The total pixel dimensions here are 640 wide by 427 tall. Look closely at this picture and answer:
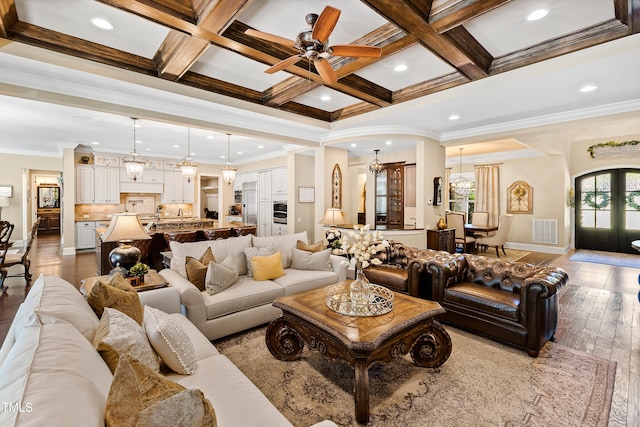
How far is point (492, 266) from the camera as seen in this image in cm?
344

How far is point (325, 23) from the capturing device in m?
1.99

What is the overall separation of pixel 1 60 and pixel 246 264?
316 centimetres

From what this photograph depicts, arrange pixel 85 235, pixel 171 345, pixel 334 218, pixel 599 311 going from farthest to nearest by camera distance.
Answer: pixel 85 235 < pixel 334 218 < pixel 599 311 < pixel 171 345

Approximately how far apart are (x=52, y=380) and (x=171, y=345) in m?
0.78

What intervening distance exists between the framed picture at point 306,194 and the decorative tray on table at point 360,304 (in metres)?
4.51

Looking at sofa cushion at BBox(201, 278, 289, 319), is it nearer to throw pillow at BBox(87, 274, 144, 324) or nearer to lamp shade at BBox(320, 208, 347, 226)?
throw pillow at BBox(87, 274, 144, 324)

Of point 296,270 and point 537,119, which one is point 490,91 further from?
point 296,270

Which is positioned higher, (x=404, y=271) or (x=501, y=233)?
(x=501, y=233)

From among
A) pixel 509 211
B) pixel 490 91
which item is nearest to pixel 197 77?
pixel 490 91

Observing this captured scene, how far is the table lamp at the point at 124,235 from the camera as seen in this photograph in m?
2.60

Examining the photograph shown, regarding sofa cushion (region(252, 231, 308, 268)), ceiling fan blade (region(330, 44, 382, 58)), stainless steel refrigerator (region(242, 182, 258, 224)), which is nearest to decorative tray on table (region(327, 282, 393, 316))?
sofa cushion (region(252, 231, 308, 268))

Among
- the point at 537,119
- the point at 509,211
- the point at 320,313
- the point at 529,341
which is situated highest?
the point at 537,119

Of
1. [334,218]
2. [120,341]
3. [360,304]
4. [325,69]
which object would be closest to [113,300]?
[120,341]

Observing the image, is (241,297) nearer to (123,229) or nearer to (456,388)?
(123,229)
